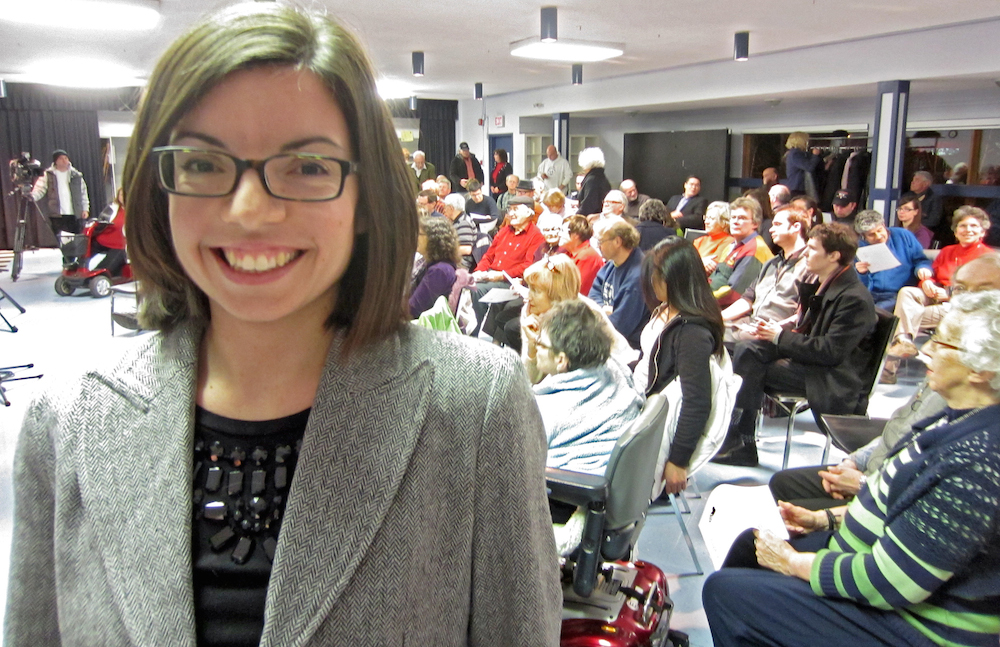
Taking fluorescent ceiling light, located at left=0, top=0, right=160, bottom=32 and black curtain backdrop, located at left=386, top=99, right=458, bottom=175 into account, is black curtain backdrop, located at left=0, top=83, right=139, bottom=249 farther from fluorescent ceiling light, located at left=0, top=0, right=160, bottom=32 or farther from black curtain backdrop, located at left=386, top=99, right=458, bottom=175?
fluorescent ceiling light, located at left=0, top=0, right=160, bottom=32

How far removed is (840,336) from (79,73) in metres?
9.99

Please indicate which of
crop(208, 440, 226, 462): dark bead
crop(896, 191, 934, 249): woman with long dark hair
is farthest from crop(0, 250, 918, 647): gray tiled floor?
crop(896, 191, 934, 249): woman with long dark hair

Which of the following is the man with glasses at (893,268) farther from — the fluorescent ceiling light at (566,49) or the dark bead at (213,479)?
the dark bead at (213,479)

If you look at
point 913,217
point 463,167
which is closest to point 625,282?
point 913,217

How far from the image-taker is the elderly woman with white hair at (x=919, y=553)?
1443mm

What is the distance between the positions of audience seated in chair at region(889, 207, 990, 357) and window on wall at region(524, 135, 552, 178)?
8992mm

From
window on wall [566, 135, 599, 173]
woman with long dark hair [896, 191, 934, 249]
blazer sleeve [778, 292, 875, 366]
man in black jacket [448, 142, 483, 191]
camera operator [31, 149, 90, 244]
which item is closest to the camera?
blazer sleeve [778, 292, 875, 366]

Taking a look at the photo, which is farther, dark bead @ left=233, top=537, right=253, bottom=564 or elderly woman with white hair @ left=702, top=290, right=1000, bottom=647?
elderly woman with white hair @ left=702, top=290, right=1000, bottom=647

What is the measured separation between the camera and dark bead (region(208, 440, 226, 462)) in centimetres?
76

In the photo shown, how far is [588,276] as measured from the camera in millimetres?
5074

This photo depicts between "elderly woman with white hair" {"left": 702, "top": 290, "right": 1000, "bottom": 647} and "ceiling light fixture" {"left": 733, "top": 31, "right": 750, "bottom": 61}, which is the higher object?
"ceiling light fixture" {"left": 733, "top": 31, "right": 750, "bottom": 61}

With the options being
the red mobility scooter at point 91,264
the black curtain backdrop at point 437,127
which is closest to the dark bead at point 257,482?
the red mobility scooter at point 91,264

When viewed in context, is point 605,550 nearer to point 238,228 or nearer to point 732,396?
point 732,396

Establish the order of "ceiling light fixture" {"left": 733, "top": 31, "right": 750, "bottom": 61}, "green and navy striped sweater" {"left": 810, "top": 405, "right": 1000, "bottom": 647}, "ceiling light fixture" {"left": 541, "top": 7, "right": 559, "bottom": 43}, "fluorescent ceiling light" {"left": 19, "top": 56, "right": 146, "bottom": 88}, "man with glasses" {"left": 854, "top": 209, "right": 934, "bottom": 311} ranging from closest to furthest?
"green and navy striped sweater" {"left": 810, "top": 405, "right": 1000, "bottom": 647}, "man with glasses" {"left": 854, "top": 209, "right": 934, "bottom": 311}, "ceiling light fixture" {"left": 541, "top": 7, "right": 559, "bottom": 43}, "ceiling light fixture" {"left": 733, "top": 31, "right": 750, "bottom": 61}, "fluorescent ceiling light" {"left": 19, "top": 56, "right": 146, "bottom": 88}
